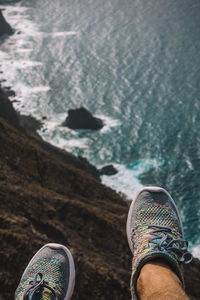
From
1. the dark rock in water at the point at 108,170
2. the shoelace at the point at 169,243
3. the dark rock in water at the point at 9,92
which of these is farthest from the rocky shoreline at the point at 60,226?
the dark rock in water at the point at 9,92

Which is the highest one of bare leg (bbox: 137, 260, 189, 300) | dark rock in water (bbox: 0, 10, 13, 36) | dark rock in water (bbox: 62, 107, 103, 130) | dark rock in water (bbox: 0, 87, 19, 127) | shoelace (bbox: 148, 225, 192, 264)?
bare leg (bbox: 137, 260, 189, 300)

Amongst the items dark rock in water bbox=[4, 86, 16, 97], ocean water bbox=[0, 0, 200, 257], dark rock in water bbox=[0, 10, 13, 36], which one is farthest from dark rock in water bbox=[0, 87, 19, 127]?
dark rock in water bbox=[0, 10, 13, 36]

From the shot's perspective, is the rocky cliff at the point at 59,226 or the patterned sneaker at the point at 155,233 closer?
the patterned sneaker at the point at 155,233

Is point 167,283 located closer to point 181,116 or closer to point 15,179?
point 15,179

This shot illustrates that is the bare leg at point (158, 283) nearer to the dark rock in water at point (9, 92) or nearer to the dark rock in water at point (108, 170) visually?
the dark rock in water at point (108, 170)

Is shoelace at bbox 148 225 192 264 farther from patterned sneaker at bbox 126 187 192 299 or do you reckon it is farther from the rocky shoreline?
the rocky shoreline

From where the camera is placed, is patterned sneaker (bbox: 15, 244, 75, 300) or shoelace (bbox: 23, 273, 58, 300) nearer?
shoelace (bbox: 23, 273, 58, 300)

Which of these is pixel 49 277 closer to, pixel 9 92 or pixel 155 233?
pixel 155 233
